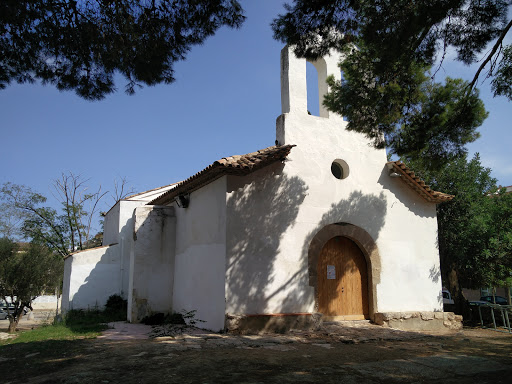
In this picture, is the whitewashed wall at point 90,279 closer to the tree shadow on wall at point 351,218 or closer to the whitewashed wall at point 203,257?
the whitewashed wall at point 203,257

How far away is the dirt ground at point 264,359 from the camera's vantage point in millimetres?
4887

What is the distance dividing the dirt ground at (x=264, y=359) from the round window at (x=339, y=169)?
374cm

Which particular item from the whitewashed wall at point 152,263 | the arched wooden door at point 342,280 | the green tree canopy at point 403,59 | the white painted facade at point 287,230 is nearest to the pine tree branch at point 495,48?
the green tree canopy at point 403,59

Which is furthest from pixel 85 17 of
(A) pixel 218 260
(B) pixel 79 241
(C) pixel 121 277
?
(B) pixel 79 241

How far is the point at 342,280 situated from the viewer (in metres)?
9.60

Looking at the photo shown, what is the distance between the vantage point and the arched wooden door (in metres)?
9.35

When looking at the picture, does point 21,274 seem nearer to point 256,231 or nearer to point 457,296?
point 256,231

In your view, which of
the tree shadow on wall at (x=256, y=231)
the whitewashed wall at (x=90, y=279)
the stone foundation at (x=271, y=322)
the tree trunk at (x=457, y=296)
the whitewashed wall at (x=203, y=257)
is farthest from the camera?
the whitewashed wall at (x=90, y=279)

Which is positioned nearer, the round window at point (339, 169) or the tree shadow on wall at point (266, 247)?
the tree shadow on wall at point (266, 247)

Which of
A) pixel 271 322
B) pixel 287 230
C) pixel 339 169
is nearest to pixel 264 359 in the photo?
pixel 271 322

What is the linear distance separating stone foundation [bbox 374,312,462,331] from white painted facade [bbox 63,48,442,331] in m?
0.23

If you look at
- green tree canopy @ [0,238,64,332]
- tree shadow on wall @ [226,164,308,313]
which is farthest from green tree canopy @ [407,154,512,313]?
green tree canopy @ [0,238,64,332]

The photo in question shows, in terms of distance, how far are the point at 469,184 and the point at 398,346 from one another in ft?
28.5

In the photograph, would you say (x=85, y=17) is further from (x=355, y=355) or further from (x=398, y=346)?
(x=398, y=346)
